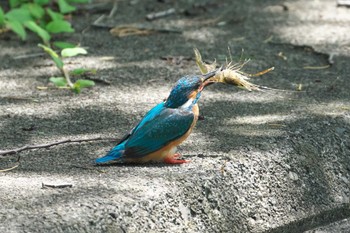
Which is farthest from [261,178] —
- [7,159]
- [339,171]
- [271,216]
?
[7,159]

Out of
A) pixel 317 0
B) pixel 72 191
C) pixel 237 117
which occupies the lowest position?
pixel 317 0

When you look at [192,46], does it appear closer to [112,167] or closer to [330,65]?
[330,65]

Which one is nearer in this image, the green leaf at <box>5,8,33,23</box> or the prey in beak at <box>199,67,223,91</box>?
the prey in beak at <box>199,67,223,91</box>

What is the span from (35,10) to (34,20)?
0.11 metres

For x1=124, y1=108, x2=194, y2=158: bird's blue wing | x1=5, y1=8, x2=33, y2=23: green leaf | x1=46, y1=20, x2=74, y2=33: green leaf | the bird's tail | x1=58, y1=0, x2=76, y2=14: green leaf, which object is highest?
x1=124, y1=108, x2=194, y2=158: bird's blue wing

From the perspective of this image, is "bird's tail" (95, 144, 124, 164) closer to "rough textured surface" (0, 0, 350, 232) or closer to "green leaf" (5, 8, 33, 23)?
"rough textured surface" (0, 0, 350, 232)

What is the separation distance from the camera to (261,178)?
371 cm

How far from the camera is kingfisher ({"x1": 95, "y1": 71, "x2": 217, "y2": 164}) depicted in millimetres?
3553

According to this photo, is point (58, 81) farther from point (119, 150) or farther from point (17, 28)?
point (119, 150)

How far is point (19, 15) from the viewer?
546cm

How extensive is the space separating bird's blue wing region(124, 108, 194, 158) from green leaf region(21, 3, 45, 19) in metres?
2.35

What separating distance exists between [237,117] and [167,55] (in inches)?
49.7

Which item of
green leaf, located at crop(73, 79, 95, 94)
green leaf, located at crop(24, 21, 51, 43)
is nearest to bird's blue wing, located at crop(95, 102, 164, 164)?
green leaf, located at crop(73, 79, 95, 94)

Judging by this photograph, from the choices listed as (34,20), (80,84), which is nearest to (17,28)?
(34,20)
